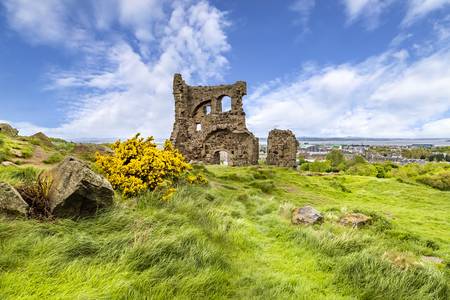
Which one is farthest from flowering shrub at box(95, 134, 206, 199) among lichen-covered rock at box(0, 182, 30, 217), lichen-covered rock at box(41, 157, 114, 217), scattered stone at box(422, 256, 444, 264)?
scattered stone at box(422, 256, 444, 264)

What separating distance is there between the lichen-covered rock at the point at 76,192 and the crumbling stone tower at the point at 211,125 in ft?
78.8

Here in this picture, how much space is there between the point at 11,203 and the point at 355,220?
8.95 meters

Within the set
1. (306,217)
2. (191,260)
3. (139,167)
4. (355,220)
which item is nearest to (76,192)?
(191,260)

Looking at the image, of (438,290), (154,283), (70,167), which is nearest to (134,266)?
(154,283)

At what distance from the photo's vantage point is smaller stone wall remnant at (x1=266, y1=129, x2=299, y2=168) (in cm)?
3023

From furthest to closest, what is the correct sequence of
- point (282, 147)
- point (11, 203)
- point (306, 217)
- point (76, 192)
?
point (282, 147) < point (306, 217) < point (76, 192) < point (11, 203)

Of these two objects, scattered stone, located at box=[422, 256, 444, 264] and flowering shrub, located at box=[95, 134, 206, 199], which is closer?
scattered stone, located at box=[422, 256, 444, 264]

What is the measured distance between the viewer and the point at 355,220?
10094 mm

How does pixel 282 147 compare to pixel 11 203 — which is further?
pixel 282 147

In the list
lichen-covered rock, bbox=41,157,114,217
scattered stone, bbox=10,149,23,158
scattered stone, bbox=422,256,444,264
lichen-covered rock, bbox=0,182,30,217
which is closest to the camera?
lichen-covered rock, bbox=0,182,30,217

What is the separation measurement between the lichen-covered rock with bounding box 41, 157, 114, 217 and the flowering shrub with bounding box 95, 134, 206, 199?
5.46 feet

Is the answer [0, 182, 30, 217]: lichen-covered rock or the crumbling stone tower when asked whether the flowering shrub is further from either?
the crumbling stone tower

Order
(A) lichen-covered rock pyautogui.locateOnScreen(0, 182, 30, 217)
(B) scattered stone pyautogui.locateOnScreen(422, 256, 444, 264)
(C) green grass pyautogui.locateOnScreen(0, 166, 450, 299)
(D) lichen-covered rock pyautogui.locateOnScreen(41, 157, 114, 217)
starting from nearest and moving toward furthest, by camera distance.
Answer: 1. (C) green grass pyautogui.locateOnScreen(0, 166, 450, 299)
2. (A) lichen-covered rock pyautogui.locateOnScreen(0, 182, 30, 217)
3. (D) lichen-covered rock pyautogui.locateOnScreen(41, 157, 114, 217)
4. (B) scattered stone pyautogui.locateOnScreen(422, 256, 444, 264)

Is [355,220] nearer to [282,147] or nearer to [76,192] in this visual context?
[76,192]
